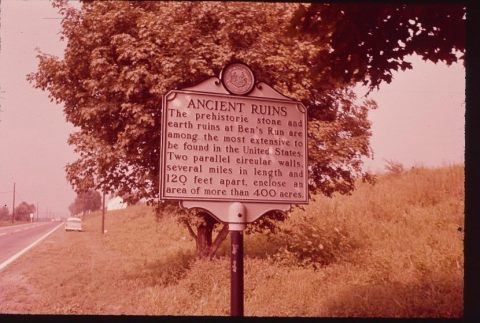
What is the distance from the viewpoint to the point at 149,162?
10.8m

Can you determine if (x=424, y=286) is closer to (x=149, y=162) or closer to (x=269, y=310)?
(x=269, y=310)

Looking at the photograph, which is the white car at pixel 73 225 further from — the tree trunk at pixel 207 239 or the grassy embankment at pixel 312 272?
the tree trunk at pixel 207 239

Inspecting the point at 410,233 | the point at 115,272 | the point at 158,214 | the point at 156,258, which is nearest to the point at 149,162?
the point at 158,214

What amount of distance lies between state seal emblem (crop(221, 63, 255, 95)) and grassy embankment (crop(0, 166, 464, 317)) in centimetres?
519

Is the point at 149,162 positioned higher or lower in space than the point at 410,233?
higher

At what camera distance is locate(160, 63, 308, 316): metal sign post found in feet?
14.8

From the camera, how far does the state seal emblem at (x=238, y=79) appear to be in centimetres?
467

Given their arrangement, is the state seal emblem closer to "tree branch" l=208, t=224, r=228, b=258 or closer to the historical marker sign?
the historical marker sign

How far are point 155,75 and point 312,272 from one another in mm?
6192

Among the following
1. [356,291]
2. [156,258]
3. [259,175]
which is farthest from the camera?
[156,258]

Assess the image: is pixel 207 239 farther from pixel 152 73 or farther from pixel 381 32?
pixel 381 32

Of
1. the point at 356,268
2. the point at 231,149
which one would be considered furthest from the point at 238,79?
the point at 356,268

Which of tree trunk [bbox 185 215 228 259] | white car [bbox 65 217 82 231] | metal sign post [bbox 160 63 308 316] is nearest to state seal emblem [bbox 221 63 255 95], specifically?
metal sign post [bbox 160 63 308 316]

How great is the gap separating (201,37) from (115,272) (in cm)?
861
